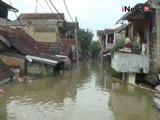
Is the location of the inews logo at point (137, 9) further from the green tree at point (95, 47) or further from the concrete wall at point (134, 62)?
the green tree at point (95, 47)

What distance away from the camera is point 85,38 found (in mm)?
68250

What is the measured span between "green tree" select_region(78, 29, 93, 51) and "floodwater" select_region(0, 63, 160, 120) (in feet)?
155

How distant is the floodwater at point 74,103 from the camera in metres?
12.0

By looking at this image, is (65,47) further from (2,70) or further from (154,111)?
(154,111)

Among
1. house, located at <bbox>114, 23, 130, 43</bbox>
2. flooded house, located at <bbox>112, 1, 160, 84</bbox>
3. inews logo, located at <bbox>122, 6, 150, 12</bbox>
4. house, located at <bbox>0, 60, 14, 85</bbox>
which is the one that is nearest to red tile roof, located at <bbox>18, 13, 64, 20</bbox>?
house, located at <bbox>114, 23, 130, 43</bbox>

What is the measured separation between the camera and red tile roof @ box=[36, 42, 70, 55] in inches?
1335

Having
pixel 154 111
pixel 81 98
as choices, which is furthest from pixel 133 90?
pixel 154 111

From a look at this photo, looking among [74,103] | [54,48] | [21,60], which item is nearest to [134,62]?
[74,103]

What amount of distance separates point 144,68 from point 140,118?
935 cm

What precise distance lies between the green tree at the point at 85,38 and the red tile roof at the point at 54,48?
31.4m

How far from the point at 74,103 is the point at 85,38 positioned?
53996 millimetres

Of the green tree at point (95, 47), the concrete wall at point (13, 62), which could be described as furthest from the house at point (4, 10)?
the green tree at point (95, 47)

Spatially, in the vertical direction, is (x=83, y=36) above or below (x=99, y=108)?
above

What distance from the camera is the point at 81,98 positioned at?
16109 mm
